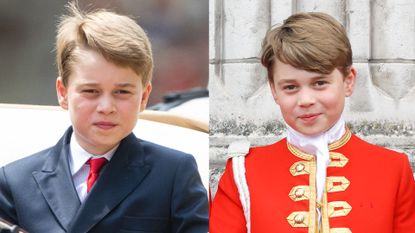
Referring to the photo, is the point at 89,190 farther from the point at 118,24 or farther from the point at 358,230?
the point at 358,230

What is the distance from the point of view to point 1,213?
174 centimetres

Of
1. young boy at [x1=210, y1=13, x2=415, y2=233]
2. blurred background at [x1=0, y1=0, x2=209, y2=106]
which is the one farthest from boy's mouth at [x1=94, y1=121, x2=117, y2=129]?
blurred background at [x1=0, y1=0, x2=209, y2=106]

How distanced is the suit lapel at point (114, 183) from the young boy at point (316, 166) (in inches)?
8.2

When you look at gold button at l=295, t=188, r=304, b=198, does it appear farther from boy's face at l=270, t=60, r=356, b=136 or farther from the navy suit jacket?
the navy suit jacket

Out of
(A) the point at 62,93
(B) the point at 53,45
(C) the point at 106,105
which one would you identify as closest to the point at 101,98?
(C) the point at 106,105

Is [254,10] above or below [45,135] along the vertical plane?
above

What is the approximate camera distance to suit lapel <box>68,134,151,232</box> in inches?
66.3

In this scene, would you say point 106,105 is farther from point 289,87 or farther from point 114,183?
point 289,87

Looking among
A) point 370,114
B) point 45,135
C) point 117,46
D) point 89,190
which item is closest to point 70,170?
point 89,190

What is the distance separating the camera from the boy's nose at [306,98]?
152 centimetres

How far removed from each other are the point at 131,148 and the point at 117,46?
205 millimetres

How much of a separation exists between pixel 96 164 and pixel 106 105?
0.14m

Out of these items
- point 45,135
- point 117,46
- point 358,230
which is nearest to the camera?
point 358,230

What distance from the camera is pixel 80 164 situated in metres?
1.75
